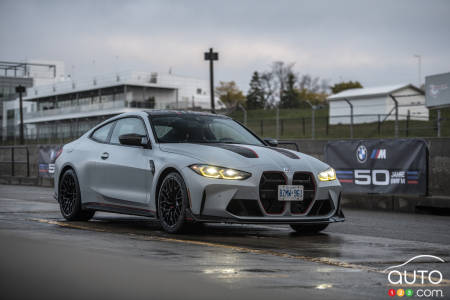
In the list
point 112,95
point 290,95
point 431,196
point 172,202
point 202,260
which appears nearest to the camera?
point 202,260

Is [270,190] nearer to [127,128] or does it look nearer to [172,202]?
[172,202]

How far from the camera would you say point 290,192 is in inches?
337

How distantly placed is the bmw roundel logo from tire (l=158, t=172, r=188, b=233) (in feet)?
27.8

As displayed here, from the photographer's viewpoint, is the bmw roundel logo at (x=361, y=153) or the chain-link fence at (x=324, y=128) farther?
the chain-link fence at (x=324, y=128)

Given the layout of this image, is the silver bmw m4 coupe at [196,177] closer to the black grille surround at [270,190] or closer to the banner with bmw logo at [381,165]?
the black grille surround at [270,190]

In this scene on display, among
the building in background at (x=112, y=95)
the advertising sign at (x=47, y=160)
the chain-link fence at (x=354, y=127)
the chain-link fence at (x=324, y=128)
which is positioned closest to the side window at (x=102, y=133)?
the advertising sign at (x=47, y=160)

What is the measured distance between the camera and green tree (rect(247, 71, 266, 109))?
11062 cm

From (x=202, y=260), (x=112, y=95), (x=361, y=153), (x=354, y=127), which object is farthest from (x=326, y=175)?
(x=112, y=95)

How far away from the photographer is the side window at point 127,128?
32.6ft

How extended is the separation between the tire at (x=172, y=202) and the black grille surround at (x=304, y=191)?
127 centimetres

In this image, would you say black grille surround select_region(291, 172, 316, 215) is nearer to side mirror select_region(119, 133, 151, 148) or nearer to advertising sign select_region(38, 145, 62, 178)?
side mirror select_region(119, 133, 151, 148)

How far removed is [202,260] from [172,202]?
7.71 ft

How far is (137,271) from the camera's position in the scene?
216 inches

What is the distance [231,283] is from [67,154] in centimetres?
644
